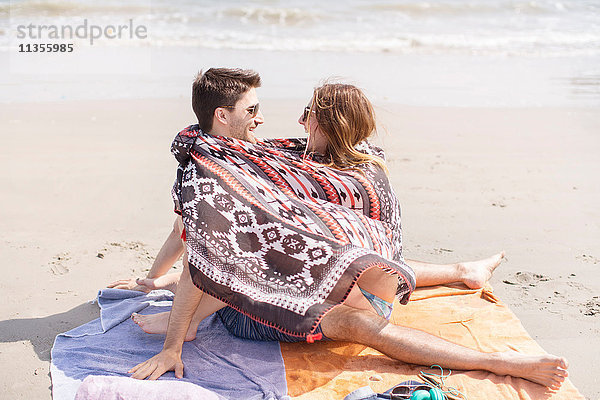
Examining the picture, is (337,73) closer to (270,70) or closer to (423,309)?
(270,70)

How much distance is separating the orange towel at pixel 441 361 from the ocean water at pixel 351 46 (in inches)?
242

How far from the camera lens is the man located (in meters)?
3.45

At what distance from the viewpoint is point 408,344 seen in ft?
11.6

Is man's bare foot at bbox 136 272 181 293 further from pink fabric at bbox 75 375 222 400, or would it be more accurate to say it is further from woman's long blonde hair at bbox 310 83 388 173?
woman's long blonde hair at bbox 310 83 388 173

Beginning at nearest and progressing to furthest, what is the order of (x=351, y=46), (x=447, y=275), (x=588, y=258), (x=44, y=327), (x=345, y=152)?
1. (x=345, y=152)
2. (x=44, y=327)
3. (x=447, y=275)
4. (x=588, y=258)
5. (x=351, y=46)

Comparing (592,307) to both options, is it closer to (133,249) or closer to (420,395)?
(420,395)

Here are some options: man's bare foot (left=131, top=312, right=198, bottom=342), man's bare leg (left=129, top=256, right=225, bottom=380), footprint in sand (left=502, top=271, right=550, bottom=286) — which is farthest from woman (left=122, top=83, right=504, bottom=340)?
footprint in sand (left=502, top=271, right=550, bottom=286)

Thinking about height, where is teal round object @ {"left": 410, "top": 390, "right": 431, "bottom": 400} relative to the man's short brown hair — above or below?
below

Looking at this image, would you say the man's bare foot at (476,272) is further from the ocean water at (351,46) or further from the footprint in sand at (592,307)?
the ocean water at (351,46)

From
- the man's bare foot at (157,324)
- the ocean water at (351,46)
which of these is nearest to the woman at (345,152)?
the man's bare foot at (157,324)

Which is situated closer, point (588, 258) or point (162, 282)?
point (162, 282)

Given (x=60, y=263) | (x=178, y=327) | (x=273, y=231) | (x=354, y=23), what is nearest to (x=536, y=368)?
(x=273, y=231)

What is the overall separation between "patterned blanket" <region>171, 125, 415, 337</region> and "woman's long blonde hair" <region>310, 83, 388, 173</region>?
13 cm

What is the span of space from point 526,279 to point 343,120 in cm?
208
